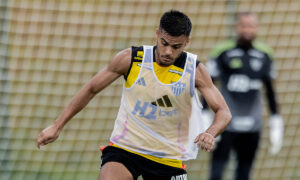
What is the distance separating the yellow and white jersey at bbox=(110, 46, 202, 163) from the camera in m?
4.89

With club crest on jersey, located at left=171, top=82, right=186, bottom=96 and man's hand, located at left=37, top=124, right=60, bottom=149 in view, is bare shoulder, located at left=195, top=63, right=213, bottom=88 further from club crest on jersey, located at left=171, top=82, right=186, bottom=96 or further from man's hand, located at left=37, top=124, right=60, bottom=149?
man's hand, located at left=37, top=124, right=60, bottom=149

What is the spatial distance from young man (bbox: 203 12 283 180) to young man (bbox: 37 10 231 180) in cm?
255

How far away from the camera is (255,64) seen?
759cm

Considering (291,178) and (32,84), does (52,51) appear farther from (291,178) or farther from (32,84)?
(291,178)

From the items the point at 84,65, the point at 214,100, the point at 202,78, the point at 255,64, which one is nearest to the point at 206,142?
the point at 214,100

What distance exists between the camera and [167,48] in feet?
15.6

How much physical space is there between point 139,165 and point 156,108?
0.45m

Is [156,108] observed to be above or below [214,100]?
below

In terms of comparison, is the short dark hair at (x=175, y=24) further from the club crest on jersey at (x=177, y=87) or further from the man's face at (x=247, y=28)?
the man's face at (x=247, y=28)

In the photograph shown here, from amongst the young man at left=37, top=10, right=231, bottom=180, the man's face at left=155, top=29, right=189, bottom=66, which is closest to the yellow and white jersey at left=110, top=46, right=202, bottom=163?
the young man at left=37, top=10, right=231, bottom=180

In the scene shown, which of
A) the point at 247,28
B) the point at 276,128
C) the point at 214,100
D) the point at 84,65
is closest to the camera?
the point at 214,100

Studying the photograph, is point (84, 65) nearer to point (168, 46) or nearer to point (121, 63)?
point (121, 63)

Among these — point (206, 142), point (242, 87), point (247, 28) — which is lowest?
point (242, 87)

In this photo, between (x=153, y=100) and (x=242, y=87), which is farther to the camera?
(x=242, y=87)
